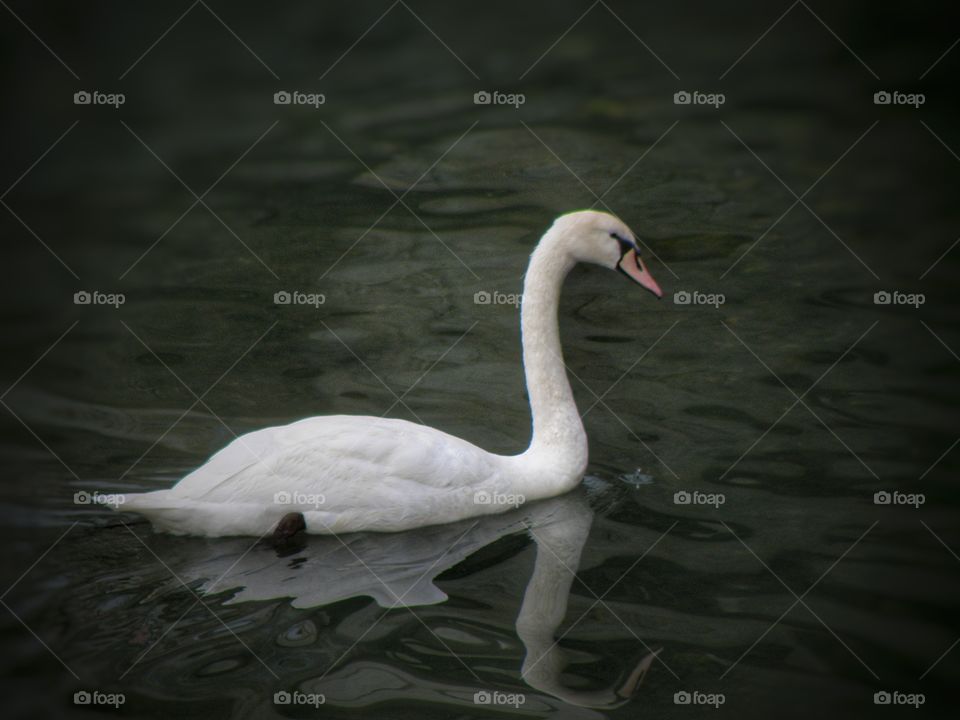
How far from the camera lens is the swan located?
6.54 m

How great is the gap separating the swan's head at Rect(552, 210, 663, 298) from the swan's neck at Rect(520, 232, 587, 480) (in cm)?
8

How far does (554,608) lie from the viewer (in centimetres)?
628

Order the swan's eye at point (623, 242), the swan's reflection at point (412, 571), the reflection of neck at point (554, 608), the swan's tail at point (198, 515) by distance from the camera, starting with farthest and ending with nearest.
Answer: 1. the swan's eye at point (623, 242)
2. the swan's tail at point (198, 515)
3. the swan's reflection at point (412, 571)
4. the reflection of neck at point (554, 608)

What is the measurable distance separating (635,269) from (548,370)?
792mm

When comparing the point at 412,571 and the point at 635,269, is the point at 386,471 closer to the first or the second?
the point at 412,571

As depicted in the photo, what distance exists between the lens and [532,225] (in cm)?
1140

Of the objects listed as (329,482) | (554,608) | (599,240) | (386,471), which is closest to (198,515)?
(329,482)

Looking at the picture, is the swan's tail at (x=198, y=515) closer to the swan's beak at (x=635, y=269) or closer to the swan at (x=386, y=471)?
the swan at (x=386, y=471)

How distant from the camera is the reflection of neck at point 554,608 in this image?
5582 mm

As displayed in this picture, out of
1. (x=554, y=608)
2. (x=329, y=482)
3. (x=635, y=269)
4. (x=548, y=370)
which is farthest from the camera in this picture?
(x=635, y=269)

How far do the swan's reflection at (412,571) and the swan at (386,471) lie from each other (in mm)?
95

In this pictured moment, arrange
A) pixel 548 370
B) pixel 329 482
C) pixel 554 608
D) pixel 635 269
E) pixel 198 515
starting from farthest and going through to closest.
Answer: pixel 635 269 → pixel 548 370 → pixel 329 482 → pixel 198 515 → pixel 554 608

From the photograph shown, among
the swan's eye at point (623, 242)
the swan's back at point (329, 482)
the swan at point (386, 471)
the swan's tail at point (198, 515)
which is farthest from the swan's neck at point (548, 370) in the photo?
the swan's tail at point (198, 515)

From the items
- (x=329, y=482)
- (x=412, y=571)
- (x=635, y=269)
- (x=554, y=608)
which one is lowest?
(x=554, y=608)
